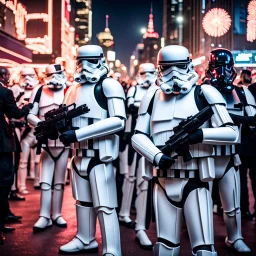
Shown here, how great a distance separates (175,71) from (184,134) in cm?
56

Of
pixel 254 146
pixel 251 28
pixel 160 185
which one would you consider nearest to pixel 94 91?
pixel 160 185

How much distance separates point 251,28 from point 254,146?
329 inches

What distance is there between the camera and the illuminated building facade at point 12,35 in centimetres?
1467

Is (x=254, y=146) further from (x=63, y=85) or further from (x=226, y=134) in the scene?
(x=226, y=134)

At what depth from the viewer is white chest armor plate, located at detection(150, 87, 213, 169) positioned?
414cm

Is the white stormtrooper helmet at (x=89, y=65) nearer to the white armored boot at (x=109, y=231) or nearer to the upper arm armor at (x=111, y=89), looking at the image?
the upper arm armor at (x=111, y=89)

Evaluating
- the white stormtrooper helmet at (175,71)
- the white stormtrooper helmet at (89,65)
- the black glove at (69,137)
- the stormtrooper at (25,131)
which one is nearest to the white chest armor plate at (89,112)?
the white stormtrooper helmet at (89,65)

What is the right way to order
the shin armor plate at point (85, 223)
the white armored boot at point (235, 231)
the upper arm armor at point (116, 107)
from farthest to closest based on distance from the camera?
the white armored boot at point (235, 231) → the shin armor plate at point (85, 223) → the upper arm armor at point (116, 107)

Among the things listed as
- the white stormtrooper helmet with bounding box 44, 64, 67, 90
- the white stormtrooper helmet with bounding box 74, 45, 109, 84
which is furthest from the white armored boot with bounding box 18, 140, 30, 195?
the white stormtrooper helmet with bounding box 74, 45, 109, 84

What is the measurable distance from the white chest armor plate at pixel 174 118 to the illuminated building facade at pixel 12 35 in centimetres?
1033

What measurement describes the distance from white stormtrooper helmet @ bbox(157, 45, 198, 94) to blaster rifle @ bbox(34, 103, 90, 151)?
3.63ft

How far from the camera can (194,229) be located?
4.02 meters

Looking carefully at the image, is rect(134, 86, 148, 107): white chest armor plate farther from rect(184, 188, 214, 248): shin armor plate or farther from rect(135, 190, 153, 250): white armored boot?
rect(184, 188, 214, 248): shin armor plate

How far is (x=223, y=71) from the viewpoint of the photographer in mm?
5520
